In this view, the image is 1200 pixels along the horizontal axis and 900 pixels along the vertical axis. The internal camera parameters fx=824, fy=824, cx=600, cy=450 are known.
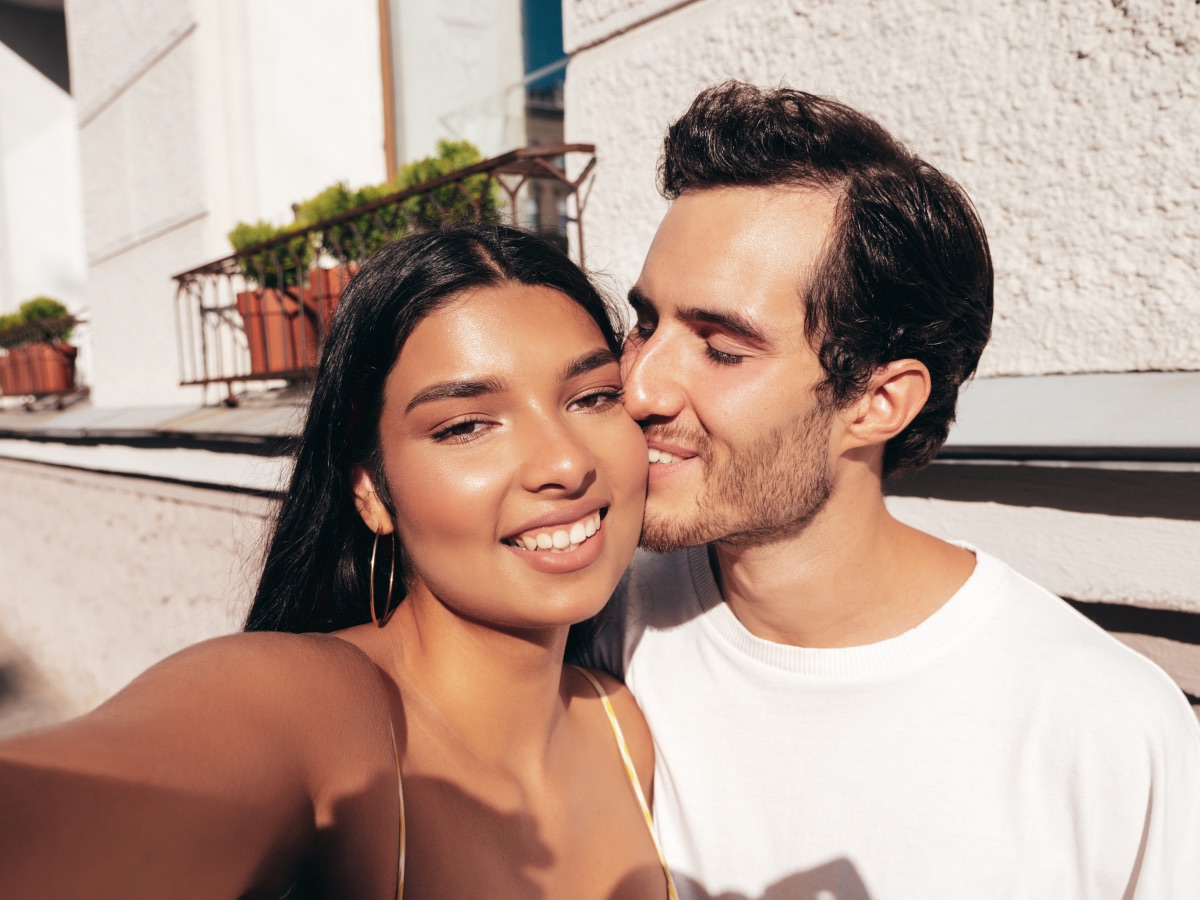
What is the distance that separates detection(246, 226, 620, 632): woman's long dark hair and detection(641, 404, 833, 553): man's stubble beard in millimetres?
355

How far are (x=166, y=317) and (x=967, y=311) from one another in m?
4.95

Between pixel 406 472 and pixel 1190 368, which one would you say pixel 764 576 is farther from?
pixel 1190 368

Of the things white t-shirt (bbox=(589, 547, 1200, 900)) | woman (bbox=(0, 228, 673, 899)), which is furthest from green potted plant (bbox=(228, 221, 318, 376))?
white t-shirt (bbox=(589, 547, 1200, 900))

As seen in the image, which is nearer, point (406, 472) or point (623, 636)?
point (406, 472)

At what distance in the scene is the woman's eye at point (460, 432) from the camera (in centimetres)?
143

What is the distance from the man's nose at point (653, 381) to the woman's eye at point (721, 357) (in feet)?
0.24

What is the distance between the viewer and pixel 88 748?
2.73 ft

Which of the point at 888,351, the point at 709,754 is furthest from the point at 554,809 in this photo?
the point at 888,351

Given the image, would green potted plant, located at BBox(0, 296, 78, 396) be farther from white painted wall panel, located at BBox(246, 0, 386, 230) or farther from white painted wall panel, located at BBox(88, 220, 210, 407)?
white painted wall panel, located at BBox(246, 0, 386, 230)

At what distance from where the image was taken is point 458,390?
55.0 inches

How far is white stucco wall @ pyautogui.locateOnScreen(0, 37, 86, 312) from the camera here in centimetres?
891

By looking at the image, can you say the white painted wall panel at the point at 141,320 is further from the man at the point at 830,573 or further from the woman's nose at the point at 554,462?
the woman's nose at the point at 554,462

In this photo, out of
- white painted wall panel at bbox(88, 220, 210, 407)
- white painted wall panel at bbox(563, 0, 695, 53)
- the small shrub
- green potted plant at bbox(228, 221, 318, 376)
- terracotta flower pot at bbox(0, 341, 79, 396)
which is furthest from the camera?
terracotta flower pot at bbox(0, 341, 79, 396)

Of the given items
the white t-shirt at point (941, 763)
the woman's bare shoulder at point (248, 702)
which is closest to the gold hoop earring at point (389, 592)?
the woman's bare shoulder at point (248, 702)
